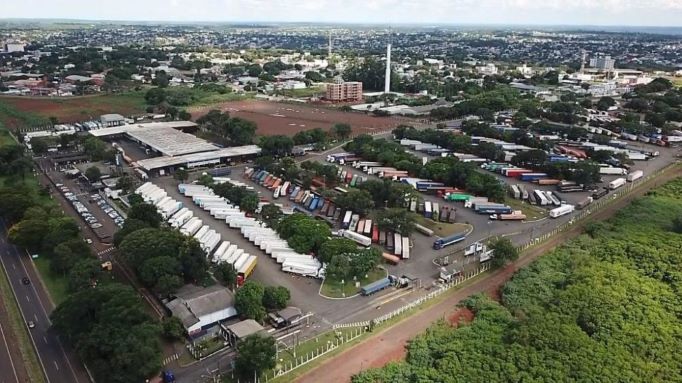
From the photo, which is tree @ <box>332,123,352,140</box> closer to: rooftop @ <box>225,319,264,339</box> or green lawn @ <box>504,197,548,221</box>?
green lawn @ <box>504,197,548,221</box>

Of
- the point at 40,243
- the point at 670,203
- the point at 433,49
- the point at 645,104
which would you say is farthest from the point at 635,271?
the point at 433,49

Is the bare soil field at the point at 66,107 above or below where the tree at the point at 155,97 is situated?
below

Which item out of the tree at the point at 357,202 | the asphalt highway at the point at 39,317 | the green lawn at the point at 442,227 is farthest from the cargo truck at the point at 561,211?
the asphalt highway at the point at 39,317

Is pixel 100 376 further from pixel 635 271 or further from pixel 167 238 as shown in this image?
pixel 635 271

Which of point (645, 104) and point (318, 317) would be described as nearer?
point (318, 317)

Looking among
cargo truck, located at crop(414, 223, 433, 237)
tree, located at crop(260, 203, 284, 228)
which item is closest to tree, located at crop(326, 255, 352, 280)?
tree, located at crop(260, 203, 284, 228)

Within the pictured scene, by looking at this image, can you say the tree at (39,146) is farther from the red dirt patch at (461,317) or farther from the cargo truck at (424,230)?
the red dirt patch at (461,317)

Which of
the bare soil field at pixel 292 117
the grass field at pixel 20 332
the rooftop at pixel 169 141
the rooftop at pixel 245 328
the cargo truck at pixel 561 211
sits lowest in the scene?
the grass field at pixel 20 332
